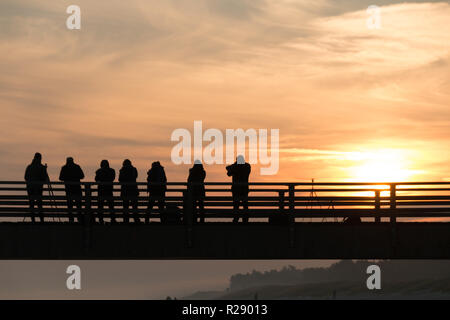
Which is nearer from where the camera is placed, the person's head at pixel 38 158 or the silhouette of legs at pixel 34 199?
the silhouette of legs at pixel 34 199

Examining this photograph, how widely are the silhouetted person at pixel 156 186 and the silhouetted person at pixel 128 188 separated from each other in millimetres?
366

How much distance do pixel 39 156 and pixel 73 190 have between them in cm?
160

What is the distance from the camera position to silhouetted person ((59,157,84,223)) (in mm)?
22250

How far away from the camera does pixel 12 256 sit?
2195cm

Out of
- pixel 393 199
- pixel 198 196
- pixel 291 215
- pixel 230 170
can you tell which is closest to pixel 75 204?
pixel 198 196

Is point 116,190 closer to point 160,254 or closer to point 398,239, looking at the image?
point 160,254

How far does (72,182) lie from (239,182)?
4548mm

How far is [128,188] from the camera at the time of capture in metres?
22.8

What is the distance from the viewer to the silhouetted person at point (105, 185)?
22.3 m

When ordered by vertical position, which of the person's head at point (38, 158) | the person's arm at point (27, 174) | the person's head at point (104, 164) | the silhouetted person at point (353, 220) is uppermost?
the person's head at point (38, 158)

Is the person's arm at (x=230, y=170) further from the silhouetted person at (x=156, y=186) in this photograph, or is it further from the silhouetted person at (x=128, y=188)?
the silhouetted person at (x=128, y=188)

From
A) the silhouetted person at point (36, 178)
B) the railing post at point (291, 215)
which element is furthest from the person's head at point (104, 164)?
the railing post at point (291, 215)

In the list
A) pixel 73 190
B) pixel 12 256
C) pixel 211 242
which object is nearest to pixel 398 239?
pixel 211 242

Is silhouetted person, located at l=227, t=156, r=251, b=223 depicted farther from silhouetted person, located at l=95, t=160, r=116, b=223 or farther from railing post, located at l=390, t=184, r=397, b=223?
railing post, located at l=390, t=184, r=397, b=223
